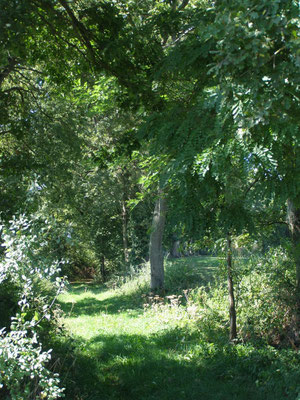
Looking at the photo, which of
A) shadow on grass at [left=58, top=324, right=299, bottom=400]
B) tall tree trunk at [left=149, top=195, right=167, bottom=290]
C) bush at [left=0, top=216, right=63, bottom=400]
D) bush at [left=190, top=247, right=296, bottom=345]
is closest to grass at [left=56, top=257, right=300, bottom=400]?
shadow on grass at [left=58, top=324, right=299, bottom=400]

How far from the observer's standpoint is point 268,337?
682 cm

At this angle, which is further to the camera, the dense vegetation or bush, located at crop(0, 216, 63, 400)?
bush, located at crop(0, 216, 63, 400)

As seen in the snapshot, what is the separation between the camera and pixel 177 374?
6.01m

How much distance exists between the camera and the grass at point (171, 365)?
537 centimetres

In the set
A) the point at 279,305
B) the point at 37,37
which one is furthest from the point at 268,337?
the point at 37,37

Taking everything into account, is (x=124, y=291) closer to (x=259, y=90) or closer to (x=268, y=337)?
(x=268, y=337)

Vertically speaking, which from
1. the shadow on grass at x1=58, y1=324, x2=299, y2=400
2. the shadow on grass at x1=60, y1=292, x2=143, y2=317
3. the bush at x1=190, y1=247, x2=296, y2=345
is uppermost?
the bush at x1=190, y1=247, x2=296, y2=345

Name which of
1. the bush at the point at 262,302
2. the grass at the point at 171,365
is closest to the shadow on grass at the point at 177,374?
the grass at the point at 171,365

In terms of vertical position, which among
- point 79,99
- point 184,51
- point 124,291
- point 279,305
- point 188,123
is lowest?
point 124,291

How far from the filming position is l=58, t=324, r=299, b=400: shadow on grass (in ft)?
17.5

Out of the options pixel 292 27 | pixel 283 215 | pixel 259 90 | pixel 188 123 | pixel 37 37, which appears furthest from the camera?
pixel 283 215

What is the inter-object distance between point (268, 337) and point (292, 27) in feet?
18.6

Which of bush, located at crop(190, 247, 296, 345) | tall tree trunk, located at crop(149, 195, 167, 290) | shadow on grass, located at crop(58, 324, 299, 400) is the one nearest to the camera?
shadow on grass, located at crop(58, 324, 299, 400)

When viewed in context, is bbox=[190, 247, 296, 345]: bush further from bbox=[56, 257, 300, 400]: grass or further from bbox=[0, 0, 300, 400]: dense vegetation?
bbox=[56, 257, 300, 400]: grass
